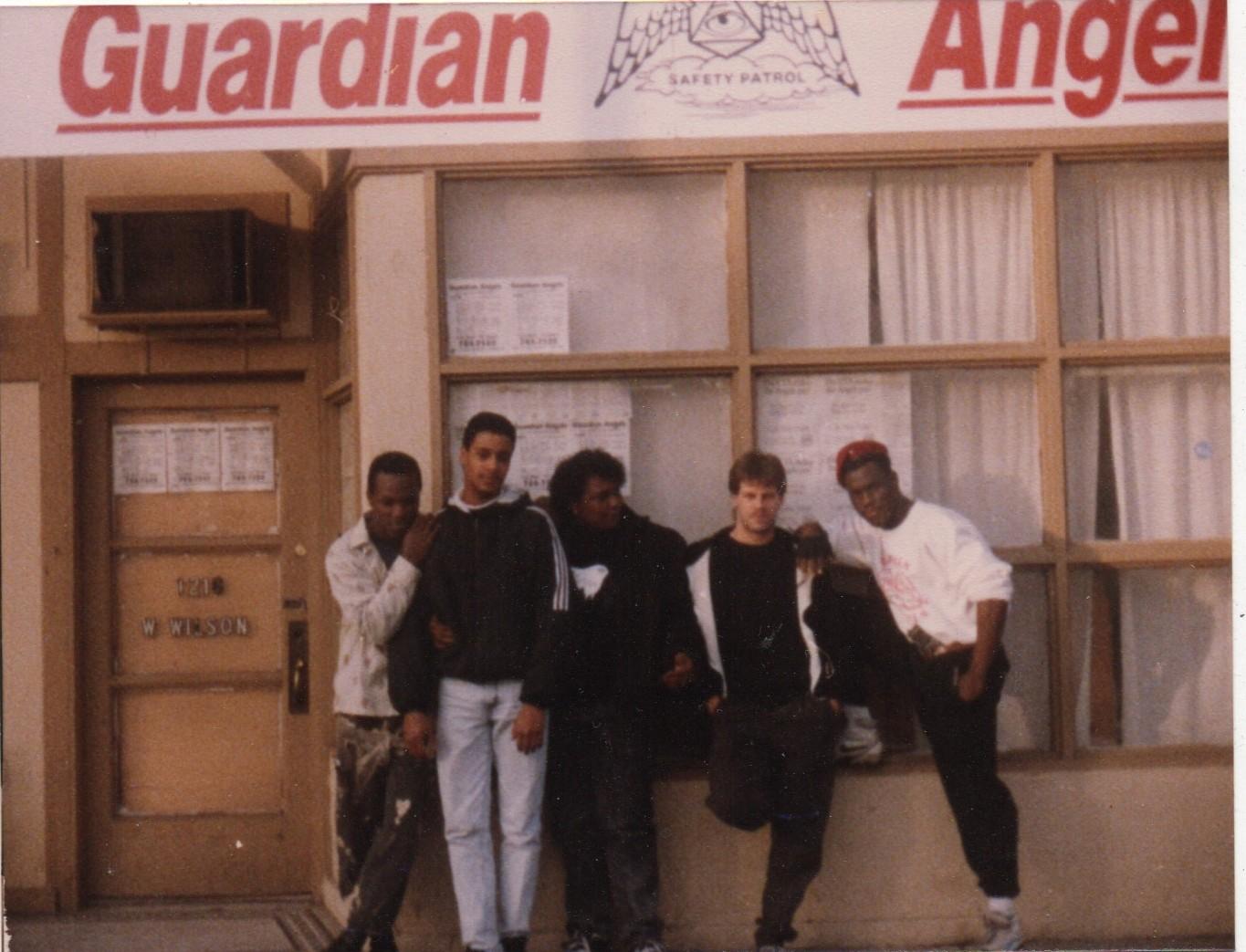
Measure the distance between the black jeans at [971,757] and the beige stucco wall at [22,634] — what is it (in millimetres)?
3622

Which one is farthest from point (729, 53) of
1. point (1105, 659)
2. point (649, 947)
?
point (649, 947)

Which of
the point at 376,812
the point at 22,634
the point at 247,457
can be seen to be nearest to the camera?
the point at 376,812

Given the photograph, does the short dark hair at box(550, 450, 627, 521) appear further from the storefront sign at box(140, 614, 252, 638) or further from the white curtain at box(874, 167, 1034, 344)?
the storefront sign at box(140, 614, 252, 638)

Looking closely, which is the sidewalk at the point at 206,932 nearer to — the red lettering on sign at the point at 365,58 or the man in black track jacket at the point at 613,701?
the man in black track jacket at the point at 613,701

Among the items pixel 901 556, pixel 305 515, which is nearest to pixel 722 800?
pixel 901 556

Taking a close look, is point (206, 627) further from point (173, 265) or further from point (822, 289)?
point (822, 289)

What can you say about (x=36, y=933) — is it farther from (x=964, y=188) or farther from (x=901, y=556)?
(x=964, y=188)

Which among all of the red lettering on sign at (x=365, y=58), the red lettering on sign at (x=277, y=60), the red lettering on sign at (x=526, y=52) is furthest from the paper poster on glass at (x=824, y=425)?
the red lettering on sign at (x=365, y=58)

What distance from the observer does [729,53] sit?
20.3 feet

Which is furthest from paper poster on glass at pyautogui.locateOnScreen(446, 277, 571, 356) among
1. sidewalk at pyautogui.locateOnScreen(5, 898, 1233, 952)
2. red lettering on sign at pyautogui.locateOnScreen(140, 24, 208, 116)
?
sidewalk at pyautogui.locateOnScreen(5, 898, 1233, 952)

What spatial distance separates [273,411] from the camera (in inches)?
280

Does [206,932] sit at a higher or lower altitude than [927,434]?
lower

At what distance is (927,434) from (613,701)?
1618 millimetres

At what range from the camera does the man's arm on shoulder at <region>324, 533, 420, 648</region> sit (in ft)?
19.5
